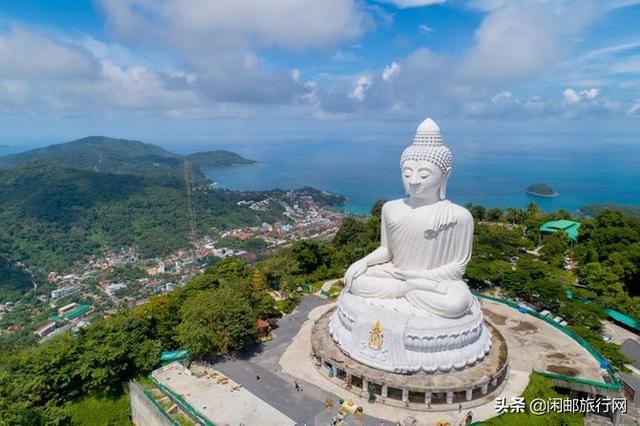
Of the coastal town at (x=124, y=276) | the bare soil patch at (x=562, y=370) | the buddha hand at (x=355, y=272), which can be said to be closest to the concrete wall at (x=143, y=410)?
the buddha hand at (x=355, y=272)

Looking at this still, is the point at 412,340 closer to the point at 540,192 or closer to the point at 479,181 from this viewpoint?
the point at 540,192

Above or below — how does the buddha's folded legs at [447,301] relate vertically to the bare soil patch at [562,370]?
above

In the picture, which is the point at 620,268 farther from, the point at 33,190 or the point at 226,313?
the point at 33,190

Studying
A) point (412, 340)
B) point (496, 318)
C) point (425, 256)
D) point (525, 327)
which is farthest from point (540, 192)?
point (412, 340)

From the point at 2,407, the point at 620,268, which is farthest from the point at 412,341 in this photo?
the point at 620,268

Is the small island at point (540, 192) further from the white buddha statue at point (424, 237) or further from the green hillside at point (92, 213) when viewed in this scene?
the white buddha statue at point (424, 237)

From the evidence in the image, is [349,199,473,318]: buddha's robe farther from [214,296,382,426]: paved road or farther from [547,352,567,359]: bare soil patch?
[547,352,567,359]: bare soil patch
